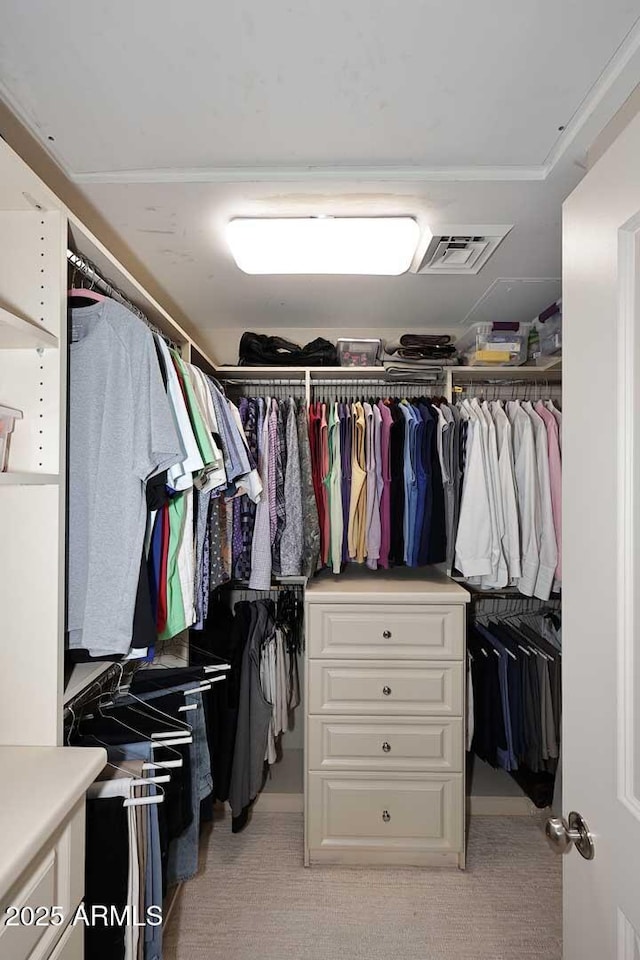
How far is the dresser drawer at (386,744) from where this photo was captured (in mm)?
2008

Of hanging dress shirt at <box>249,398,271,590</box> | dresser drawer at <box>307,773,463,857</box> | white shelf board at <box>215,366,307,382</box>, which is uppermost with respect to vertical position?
white shelf board at <box>215,366,307,382</box>

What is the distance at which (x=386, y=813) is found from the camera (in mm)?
2006

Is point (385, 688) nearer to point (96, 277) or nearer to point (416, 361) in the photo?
point (416, 361)

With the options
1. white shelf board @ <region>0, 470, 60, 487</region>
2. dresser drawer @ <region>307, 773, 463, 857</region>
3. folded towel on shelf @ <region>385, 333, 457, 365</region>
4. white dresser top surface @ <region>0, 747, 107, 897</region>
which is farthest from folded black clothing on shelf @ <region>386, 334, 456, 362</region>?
white dresser top surface @ <region>0, 747, 107, 897</region>

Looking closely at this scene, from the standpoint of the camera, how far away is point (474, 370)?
2.34 metres

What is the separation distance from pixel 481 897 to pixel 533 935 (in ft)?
0.67

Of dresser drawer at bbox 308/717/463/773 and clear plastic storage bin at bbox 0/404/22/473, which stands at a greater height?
clear plastic storage bin at bbox 0/404/22/473

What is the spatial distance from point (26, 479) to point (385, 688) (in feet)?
5.21

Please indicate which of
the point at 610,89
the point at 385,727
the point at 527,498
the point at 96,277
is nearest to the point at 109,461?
the point at 96,277

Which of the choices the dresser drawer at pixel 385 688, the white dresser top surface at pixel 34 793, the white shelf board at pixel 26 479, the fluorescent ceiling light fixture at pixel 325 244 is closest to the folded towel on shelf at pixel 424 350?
the fluorescent ceiling light fixture at pixel 325 244

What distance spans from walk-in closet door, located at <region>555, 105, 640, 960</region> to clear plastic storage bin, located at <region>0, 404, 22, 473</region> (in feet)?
3.55

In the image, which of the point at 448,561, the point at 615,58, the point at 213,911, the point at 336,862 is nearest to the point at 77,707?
the point at 213,911

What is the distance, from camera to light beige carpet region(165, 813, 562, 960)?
5.44ft

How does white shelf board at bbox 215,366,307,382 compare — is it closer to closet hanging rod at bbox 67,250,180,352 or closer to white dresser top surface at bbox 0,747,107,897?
closet hanging rod at bbox 67,250,180,352
